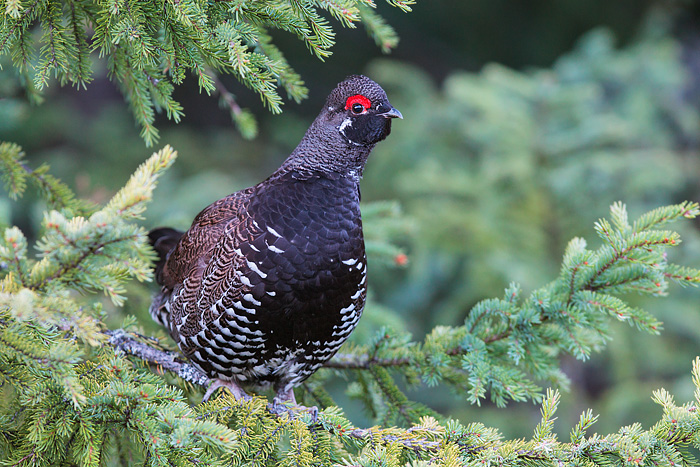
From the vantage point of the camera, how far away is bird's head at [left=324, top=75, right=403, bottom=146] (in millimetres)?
2811

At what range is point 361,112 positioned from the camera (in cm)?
282

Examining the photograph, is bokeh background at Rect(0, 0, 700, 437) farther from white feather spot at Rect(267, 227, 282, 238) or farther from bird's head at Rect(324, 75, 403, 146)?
white feather spot at Rect(267, 227, 282, 238)

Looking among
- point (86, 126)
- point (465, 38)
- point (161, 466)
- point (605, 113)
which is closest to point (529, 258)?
point (605, 113)

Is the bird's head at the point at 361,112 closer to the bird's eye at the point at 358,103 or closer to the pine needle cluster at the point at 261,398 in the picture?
the bird's eye at the point at 358,103

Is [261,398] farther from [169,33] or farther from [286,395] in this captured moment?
[169,33]

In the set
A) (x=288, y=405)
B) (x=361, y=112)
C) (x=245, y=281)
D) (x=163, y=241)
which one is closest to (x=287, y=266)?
(x=245, y=281)

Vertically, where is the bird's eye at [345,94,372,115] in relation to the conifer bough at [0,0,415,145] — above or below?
above

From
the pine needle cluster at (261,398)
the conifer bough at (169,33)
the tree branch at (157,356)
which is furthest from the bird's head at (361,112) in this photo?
the tree branch at (157,356)

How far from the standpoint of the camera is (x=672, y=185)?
213 inches

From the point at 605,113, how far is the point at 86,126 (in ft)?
22.2

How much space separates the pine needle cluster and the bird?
0.25 m

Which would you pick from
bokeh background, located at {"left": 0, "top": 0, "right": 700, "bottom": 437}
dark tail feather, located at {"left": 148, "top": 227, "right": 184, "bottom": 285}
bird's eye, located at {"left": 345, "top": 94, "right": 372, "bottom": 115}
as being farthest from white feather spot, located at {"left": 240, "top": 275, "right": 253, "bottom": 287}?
bokeh background, located at {"left": 0, "top": 0, "right": 700, "bottom": 437}

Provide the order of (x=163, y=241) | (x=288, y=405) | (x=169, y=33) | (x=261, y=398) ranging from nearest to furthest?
(x=169, y=33)
(x=261, y=398)
(x=288, y=405)
(x=163, y=241)

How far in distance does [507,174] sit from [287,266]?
3.32 meters
